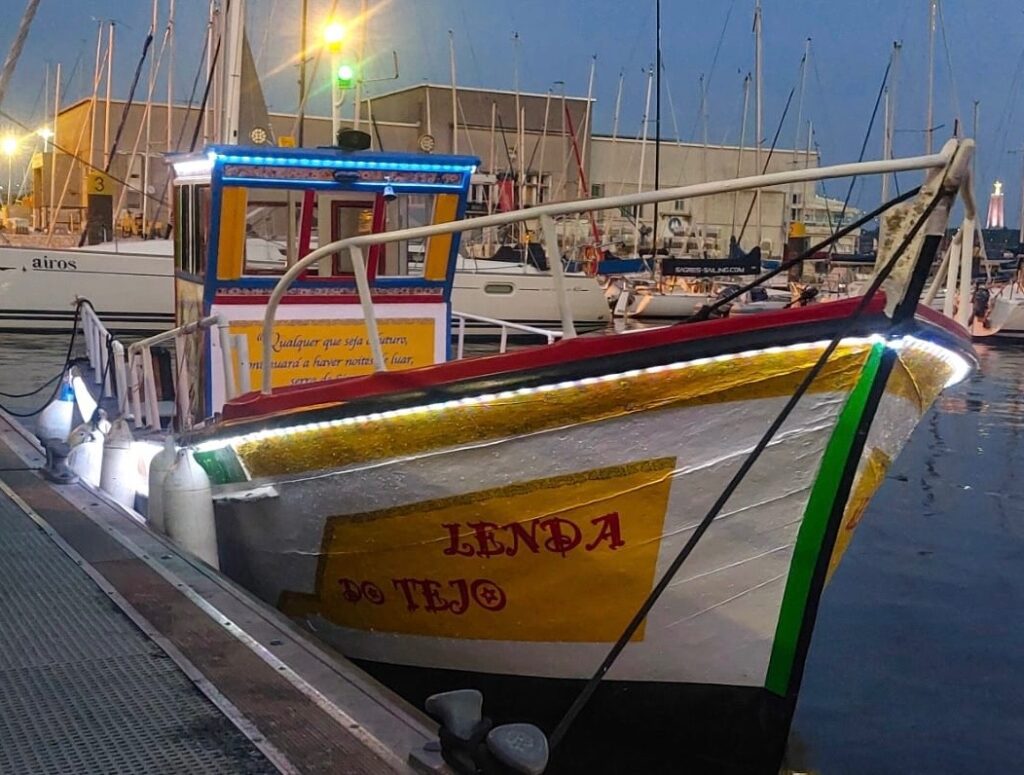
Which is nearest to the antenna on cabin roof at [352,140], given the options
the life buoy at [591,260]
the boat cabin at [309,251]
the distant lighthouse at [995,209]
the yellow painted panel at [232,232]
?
the boat cabin at [309,251]

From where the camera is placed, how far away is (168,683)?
397 cm

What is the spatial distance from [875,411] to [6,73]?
518 cm

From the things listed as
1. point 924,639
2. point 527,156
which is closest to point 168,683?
point 924,639

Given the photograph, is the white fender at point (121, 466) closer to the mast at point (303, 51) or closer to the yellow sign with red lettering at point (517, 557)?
the yellow sign with red lettering at point (517, 557)

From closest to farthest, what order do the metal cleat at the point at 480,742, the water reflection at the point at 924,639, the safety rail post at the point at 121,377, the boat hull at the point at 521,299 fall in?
the metal cleat at the point at 480,742
the water reflection at the point at 924,639
the safety rail post at the point at 121,377
the boat hull at the point at 521,299

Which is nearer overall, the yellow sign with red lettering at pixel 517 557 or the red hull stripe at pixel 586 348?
the red hull stripe at pixel 586 348

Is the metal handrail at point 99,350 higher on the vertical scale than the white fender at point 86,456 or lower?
higher

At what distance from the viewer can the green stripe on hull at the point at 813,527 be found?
432 centimetres

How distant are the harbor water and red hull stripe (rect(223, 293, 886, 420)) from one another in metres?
2.61

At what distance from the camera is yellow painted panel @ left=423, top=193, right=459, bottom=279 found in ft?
24.5

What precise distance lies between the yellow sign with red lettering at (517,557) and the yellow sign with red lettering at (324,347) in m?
2.10

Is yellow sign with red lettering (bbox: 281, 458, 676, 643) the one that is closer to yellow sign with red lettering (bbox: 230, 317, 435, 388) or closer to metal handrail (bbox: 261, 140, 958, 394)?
metal handrail (bbox: 261, 140, 958, 394)

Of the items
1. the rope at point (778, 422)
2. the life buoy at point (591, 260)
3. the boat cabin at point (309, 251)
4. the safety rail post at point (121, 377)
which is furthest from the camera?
the life buoy at point (591, 260)

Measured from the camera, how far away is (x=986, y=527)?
10391mm
